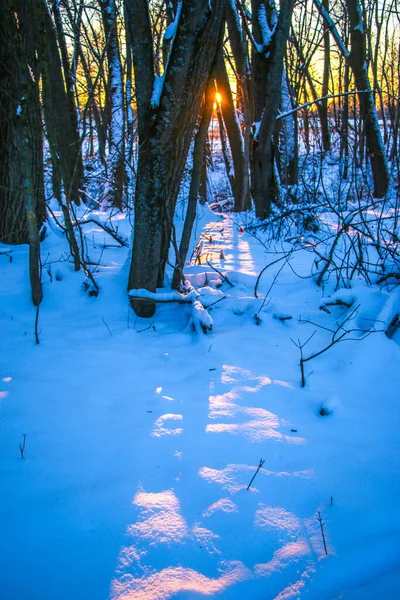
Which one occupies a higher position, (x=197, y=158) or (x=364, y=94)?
(x=364, y=94)

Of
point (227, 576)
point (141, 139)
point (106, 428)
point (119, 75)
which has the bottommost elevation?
point (227, 576)

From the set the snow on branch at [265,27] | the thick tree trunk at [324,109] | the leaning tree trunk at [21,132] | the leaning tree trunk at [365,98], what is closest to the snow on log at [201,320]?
the leaning tree trunk at [21,132]

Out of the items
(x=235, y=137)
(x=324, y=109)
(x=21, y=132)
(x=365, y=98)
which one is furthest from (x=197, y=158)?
(x=324, y=109)

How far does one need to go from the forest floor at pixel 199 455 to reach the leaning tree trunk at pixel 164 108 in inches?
31.8

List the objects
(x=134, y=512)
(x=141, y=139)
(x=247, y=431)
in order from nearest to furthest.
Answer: (x=134, y=512), (x=247, y=431), (x=141, y=139)

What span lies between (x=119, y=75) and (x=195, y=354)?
8929 mm

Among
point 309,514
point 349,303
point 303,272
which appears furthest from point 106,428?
point 303,272

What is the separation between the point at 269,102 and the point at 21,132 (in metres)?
4.89

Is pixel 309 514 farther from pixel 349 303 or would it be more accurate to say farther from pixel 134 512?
pixel 349 303

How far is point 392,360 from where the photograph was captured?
8.02 ft

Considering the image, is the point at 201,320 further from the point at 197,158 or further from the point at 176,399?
the point at 197,158

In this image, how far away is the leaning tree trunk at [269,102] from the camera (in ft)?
20.3

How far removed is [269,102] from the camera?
21.1 feet

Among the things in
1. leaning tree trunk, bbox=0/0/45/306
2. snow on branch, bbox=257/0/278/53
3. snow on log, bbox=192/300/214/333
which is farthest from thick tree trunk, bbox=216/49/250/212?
snow on log, bbox=192/300/214/333
